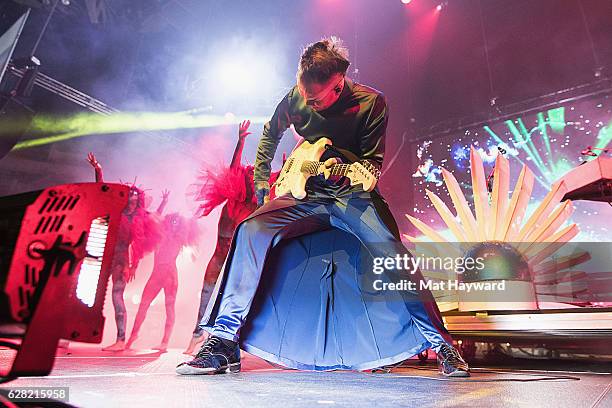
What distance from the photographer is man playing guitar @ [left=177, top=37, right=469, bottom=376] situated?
2.03m

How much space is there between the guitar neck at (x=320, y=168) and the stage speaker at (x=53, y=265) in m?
1.61

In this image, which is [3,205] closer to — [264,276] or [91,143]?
[264,276]

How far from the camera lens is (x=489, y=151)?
577 centimetres

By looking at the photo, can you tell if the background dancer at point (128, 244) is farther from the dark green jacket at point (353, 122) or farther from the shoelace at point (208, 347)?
the shoelace at point (208, 347)

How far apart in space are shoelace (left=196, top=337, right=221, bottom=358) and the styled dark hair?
5.26ft

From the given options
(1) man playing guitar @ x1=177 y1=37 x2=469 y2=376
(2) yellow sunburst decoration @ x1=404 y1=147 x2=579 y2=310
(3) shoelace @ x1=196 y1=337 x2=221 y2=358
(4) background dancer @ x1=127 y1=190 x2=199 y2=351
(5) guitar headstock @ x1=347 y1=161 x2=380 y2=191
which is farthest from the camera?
(4) background dancer @ x1=127 y1=190 x2=199 y2=351

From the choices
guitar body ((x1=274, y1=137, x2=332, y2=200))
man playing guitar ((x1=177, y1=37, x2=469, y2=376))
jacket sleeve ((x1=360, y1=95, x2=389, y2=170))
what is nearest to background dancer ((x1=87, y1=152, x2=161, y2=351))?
guitar body ((x1=274, y1=137, x2=332, y2=200))

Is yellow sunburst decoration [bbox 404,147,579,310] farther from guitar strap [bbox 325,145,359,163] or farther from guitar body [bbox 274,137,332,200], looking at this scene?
guitar body [bbox 274,137,332,200]

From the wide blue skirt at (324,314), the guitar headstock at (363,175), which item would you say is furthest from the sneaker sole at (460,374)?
the guitar headstock at (363,175)

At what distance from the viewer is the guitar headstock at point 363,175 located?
2336mm

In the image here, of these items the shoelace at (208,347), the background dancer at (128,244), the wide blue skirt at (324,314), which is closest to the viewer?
the shoelace at (208,347)

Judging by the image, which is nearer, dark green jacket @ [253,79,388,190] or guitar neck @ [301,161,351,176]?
guitar neck @ [301,161,351,176]

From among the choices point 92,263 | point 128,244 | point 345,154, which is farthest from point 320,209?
point 128,244

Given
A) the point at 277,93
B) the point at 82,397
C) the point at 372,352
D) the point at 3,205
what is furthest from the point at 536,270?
the point at 277,93
